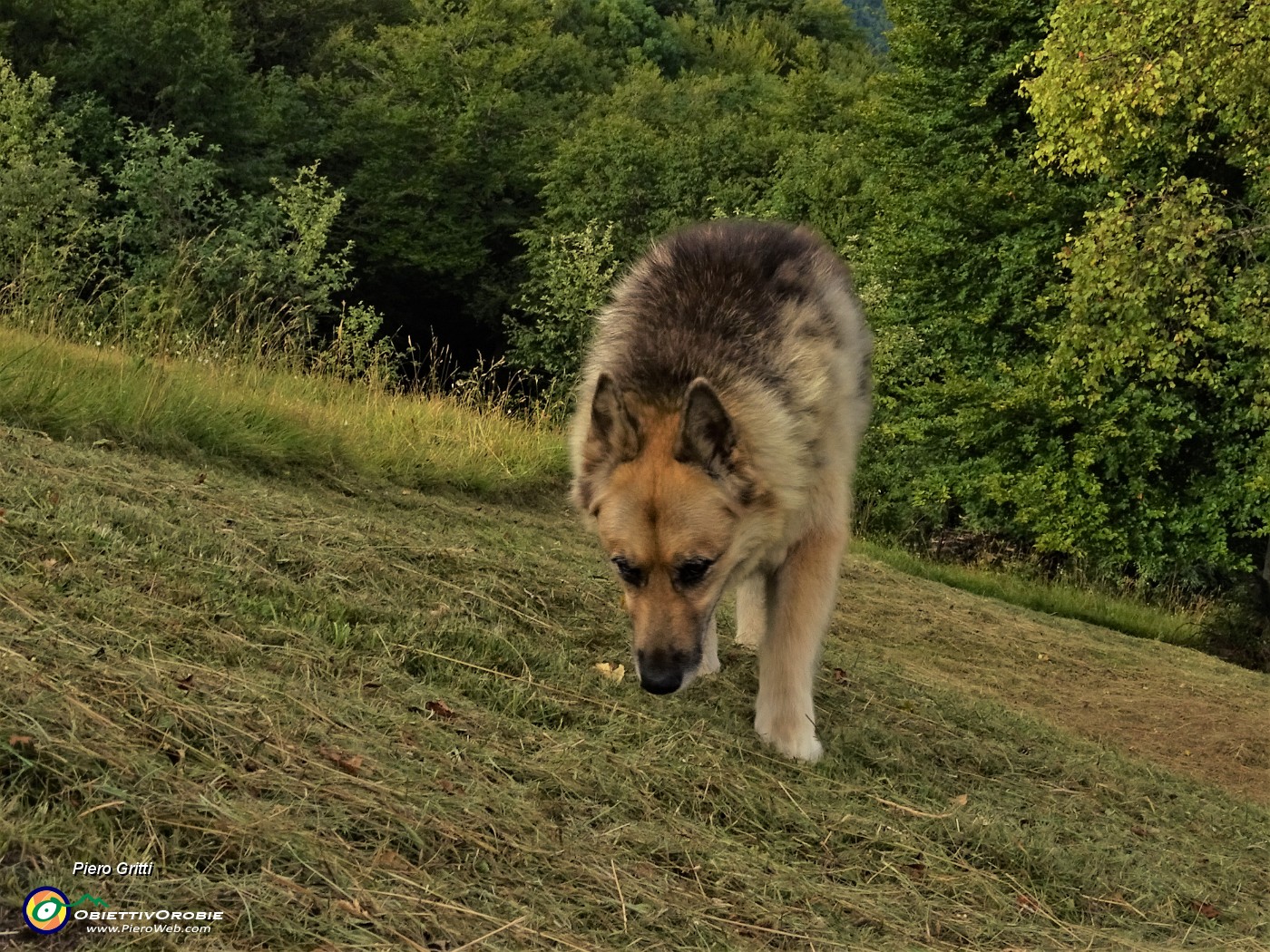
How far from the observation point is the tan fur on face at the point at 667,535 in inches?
146

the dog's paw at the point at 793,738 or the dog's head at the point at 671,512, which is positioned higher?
the dog's head at the point at 671,512

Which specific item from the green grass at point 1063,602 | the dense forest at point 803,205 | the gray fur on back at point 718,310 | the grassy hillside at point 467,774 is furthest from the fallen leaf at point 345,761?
the green grass at point 1063,602

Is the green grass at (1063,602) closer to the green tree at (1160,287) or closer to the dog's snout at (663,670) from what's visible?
the green tree at (1160,287)

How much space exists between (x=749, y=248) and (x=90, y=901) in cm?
340

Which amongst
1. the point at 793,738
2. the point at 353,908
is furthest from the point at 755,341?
the point at 353,908

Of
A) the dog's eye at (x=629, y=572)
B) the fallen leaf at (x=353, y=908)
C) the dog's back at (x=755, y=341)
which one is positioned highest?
the dog's back at (x=755, y=341)

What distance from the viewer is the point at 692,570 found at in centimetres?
376

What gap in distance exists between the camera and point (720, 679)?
15.7ft

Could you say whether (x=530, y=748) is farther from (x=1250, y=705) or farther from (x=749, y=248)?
(x=1250, y=705)

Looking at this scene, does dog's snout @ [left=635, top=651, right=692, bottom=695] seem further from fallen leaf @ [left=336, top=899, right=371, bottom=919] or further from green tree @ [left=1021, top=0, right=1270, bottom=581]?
green tree @ [left=1021, top=0, right=1270, bottom=581]

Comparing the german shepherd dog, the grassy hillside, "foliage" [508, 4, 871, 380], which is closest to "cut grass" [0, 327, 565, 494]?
the grassy hillside

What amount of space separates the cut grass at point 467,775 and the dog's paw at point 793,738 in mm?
78

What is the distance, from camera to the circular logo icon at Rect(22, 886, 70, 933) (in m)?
→ 2.04

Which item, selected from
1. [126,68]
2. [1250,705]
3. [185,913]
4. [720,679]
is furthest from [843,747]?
[126,68]
